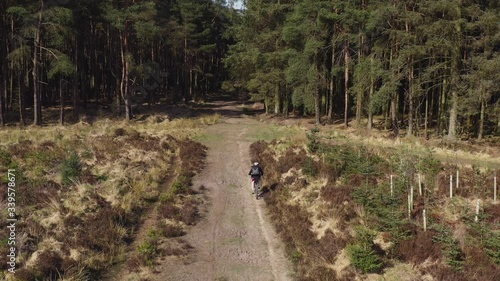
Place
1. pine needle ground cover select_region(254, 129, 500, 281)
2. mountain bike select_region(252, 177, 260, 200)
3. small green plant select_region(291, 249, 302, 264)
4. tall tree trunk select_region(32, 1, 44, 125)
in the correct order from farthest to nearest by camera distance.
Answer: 1. tall tree trunk select_region(32, 1, 44, 125)
2. mountain bike select_region(252, 177, 260, 200)
3. small green plant select_region(291, 249, 302, 264)
4. pine needle ground cover select_region(254, 129, 500, 281)

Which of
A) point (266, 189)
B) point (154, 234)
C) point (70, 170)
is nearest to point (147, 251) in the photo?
point (154, 234)

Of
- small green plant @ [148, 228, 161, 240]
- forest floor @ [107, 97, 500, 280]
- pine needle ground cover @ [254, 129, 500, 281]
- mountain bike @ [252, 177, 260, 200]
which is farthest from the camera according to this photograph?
mountain bike @ [252, 177, 260, 200]

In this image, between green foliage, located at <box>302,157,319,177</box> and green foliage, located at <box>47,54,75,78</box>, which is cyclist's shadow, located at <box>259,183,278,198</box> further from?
green foliage, located at <box>47,54,75,78</box>

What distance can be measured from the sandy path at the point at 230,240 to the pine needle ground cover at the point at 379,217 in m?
0.64

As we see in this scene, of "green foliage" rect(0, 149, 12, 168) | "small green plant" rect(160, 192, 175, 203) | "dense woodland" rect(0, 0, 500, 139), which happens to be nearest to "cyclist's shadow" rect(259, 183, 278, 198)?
"small green plant" rect(160, 192, 175, 203)

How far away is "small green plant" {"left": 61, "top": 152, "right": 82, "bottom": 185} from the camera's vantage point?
53.2 ft

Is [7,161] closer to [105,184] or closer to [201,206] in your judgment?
[105,184]

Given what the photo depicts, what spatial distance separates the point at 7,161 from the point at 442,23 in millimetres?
26062

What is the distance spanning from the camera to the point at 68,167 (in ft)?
55.0

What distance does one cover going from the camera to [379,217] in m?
13.0

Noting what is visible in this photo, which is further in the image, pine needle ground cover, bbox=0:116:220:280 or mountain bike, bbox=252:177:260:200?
mountain bike, bbox=252:177:260:200

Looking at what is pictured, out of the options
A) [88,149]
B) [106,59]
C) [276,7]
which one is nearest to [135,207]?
[88,149]

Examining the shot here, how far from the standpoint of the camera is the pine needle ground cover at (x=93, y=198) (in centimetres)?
1124

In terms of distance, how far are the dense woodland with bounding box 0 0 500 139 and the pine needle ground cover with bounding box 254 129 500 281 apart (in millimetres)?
9970
